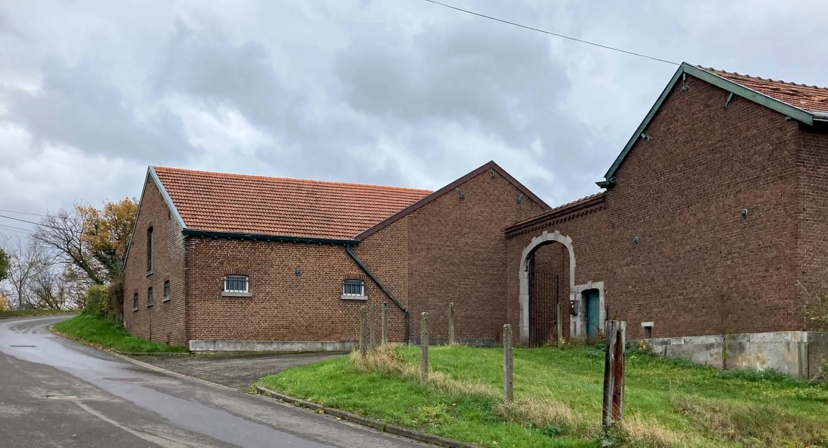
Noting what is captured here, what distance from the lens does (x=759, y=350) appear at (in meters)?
18.2

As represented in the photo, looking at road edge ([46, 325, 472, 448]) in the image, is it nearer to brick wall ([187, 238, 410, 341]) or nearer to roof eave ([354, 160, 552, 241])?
brick wall ([187, 238, 410, 341])

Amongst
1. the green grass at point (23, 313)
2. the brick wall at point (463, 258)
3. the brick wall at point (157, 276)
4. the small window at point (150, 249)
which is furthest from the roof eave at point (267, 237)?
the green grass at point (23, 313)

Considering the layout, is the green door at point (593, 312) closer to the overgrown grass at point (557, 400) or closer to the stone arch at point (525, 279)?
the stone arch at point (525, 279)

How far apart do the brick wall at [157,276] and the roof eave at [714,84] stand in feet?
47.9

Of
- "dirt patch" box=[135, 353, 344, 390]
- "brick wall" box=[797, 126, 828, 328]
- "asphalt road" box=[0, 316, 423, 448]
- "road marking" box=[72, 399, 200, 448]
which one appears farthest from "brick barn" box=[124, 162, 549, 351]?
"brick wall" box=[797, 126, 828, 328]

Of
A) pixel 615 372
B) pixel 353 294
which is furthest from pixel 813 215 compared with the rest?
pixel 353 294

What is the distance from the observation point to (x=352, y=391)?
15000 millimetres

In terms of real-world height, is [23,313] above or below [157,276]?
below

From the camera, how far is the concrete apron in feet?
56.1

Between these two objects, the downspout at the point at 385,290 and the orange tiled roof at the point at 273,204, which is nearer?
the orange tiled roof at the point at 273,204

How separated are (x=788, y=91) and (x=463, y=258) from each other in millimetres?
14385

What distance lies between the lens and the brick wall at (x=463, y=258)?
3055 centimetres

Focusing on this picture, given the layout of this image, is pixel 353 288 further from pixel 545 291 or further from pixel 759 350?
pixel 759 350

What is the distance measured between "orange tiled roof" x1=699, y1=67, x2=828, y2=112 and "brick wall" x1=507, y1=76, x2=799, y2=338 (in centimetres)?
47
